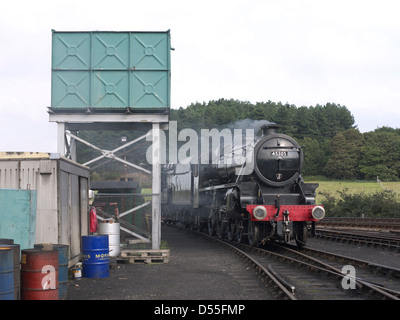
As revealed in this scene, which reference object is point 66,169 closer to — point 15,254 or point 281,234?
point 15,254

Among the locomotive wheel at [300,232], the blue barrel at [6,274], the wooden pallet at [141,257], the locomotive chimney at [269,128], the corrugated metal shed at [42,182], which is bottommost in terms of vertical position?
the wooden pallet at [141,257]

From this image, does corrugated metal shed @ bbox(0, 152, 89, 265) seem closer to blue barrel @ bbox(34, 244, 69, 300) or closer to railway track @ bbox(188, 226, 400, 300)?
blue barrel @ bbox(34, 244, 69, 300)

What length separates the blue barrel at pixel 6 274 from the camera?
21.0 feet

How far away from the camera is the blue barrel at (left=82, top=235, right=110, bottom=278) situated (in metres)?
10.3

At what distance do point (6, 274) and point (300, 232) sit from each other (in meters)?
10.2

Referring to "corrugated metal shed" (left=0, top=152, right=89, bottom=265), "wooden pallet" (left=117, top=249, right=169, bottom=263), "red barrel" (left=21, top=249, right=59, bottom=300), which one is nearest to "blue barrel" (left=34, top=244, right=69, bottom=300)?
"red barrel" (left=21, top=249, right=59, bottom=300)

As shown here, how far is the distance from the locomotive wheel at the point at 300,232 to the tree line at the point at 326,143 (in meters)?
48.2

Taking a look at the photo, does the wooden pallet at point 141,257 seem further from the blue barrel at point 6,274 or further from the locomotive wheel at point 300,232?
the blue barrel at point 6,274

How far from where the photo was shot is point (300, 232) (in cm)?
1498

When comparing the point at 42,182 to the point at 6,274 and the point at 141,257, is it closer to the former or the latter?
the point at 6,274

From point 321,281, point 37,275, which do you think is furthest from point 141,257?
point 37,275

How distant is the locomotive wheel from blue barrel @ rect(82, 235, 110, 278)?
6.69 m

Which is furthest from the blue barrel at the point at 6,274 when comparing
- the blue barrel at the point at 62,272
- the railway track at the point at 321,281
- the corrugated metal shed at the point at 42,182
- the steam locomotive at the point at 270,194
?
the steam locomotive at the point at 270,194
